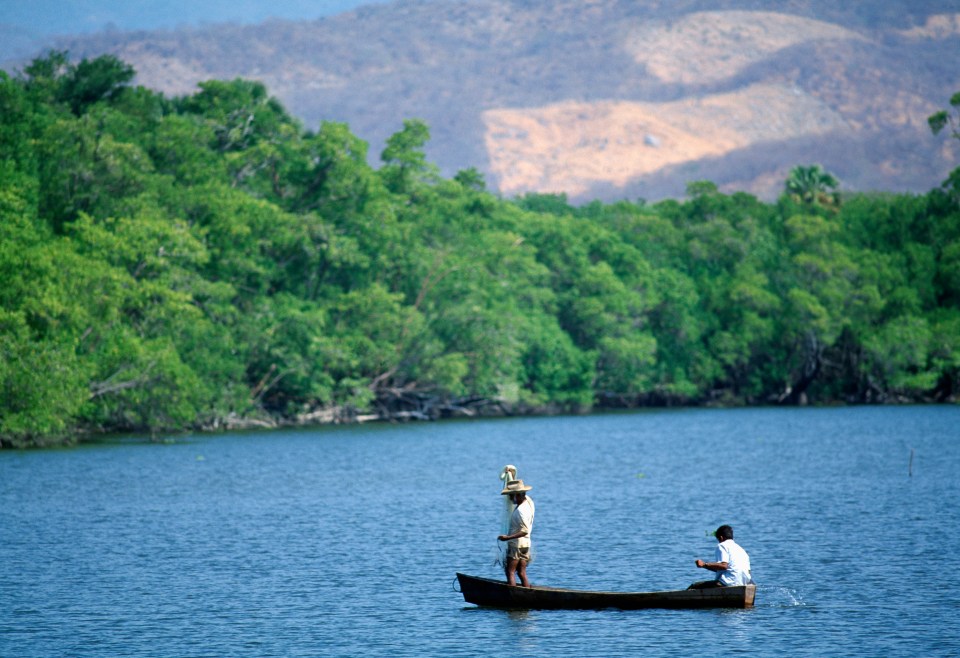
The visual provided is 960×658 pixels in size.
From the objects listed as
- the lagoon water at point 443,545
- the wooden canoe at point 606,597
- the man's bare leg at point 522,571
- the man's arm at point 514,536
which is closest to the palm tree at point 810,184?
the lagoon water at point 443,545

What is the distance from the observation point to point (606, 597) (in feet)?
79.3

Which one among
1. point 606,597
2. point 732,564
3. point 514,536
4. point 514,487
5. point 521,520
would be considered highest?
point 514,487

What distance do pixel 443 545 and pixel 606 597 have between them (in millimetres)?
10515

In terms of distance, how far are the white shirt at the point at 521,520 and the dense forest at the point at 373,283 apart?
35.1 meters

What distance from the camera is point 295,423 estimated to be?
82.6 meters

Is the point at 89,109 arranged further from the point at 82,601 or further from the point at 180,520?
the point at 82,601

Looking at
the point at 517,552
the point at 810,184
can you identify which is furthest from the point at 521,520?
the point at 810,184

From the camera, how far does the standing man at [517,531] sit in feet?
79.8

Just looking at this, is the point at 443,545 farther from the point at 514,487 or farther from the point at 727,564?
the point at 727,564

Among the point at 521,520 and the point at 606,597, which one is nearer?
the point at 606,597

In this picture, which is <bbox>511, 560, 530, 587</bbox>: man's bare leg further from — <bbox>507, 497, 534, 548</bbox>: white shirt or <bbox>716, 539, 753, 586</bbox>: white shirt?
<bbox>716, 539, 753, 586</bbox>: white shirt

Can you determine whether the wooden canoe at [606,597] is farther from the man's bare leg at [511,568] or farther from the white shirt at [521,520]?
the white shirt at [521,520]

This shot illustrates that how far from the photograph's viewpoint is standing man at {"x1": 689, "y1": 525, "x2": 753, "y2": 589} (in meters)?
24.0

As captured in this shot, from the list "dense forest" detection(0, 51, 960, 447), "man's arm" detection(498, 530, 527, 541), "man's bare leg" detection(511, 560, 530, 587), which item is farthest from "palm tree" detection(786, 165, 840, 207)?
"man's arm" detection(498, 530, 527, 541)
